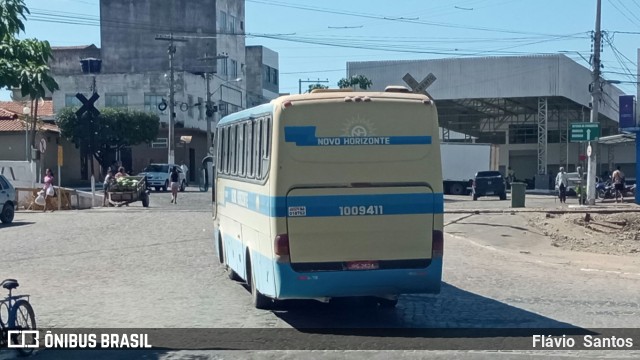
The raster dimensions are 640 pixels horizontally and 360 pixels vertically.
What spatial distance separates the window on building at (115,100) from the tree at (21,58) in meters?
61.0

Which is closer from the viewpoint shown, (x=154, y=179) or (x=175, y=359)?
(x=175, y=359)

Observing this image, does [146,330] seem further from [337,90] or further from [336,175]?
[337,90]

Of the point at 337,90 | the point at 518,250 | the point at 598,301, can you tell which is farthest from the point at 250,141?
the point at 518,250

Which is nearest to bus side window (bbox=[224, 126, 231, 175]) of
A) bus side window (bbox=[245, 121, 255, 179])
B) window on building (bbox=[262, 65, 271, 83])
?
bus side window (bbox=[245, 121, 255, 179])

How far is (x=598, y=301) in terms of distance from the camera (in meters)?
14.3

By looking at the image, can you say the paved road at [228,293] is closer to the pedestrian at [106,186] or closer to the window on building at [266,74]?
the pedestrian at [106,186]

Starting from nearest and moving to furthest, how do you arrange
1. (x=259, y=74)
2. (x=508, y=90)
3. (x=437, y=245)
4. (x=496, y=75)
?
(x=437, y=245) < (x=496, y=75) < (x=508, y=90) < (x=259, y=74)

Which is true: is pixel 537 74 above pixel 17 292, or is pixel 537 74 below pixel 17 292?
above

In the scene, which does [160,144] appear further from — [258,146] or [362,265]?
[362,265]

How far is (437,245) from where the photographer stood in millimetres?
11703

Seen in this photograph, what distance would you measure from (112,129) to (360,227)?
52964 millimetres

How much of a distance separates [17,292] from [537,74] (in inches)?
2052

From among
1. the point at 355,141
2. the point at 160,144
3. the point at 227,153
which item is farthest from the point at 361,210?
the point at 160,144

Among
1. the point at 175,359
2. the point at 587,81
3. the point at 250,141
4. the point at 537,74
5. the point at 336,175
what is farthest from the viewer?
the point at 587,81
